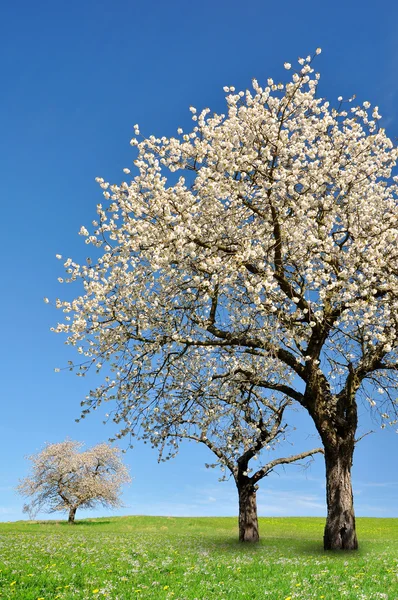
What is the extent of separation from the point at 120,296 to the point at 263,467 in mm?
11774

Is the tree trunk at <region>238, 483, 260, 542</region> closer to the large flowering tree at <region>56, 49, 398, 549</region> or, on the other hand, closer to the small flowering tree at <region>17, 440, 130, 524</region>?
the large flowering tree at <region>56, 49, 398, 549</region>

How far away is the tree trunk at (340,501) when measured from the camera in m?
18.7

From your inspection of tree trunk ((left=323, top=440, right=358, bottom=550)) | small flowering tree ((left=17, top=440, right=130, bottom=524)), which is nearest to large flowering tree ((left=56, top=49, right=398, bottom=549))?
tree trunk ((left=323, top=440, right=358, bottom=550))

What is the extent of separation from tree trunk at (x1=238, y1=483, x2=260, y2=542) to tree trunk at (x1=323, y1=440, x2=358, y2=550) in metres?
5.69

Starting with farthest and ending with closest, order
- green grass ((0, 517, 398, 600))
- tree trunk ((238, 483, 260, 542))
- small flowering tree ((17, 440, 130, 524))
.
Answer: small flowering tree ((17, 440, 130, 524)) < tree trunk ((238, 483, 260, 542)) < green grass ((0, 517, 398, 600))

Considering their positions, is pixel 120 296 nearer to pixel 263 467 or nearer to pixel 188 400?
pixel 188 400

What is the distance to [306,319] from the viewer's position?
18.2 metres

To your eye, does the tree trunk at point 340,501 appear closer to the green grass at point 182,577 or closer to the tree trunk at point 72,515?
the green grass at point 182,577

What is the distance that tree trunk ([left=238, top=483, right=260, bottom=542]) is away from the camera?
24266mm

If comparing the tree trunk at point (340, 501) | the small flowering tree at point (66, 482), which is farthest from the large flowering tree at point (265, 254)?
the small flowering tree at point (66, 482)

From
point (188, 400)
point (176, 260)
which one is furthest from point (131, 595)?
point (188, 400)

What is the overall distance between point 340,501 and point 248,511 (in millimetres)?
6976

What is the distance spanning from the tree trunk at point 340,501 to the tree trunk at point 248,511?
5.69 metres

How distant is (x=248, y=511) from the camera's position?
2442 cm
